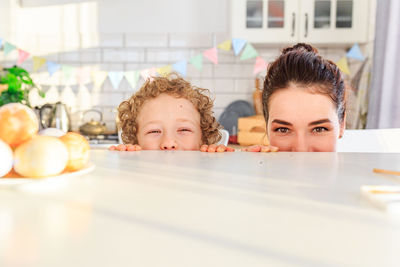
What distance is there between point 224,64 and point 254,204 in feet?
9.70

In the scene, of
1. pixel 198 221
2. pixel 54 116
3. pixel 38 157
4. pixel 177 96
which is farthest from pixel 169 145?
pixel 54 116

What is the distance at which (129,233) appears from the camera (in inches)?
13.0

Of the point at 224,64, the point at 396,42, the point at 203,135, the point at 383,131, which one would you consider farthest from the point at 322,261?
the point at 224,64

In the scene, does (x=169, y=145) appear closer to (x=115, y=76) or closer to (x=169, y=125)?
(x=169, y=125)

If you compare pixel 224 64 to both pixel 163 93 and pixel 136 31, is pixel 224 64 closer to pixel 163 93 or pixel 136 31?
pixel 136 31

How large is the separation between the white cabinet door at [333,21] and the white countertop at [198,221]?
8.28 ft

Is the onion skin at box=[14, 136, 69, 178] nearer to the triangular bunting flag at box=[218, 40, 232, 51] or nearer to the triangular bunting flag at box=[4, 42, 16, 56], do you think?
the triangular bunting flag at box=[218, 40, 232, 51]

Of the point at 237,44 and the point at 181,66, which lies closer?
the point at 237,44

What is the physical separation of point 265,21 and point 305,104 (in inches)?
75.8

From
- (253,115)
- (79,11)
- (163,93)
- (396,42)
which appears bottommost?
(253,115)

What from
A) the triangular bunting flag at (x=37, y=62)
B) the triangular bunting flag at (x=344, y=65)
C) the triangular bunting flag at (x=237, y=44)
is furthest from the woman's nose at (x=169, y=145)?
the triangular bunting flag at (x=37, y=62)

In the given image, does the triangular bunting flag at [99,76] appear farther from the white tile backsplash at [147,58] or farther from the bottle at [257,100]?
the bottle at [257,100]

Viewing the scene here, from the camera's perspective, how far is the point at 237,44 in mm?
3014

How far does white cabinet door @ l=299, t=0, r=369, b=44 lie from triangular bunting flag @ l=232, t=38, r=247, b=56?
0.41 m
